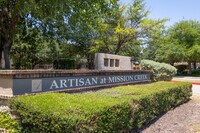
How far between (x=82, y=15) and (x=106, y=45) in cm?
1461

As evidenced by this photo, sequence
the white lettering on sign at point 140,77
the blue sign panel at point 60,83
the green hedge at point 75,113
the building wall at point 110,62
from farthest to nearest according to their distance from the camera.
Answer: the building wall at point 110,62 < the white lettering on sign at point 140,77 < the blue sign panel at point 60,83 < the green hedge at point 75,113

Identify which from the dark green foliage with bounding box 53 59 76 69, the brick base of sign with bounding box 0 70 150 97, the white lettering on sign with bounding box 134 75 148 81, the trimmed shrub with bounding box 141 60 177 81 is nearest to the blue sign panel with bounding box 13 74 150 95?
the brick base of sign with bounding box 0 70 150 97

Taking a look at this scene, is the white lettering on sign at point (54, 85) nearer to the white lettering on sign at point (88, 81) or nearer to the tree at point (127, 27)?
the white lettering on sign at point (88, 81)

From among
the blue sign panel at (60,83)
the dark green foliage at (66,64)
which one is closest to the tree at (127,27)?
the dark green foliage at (66,64)

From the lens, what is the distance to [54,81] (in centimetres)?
668

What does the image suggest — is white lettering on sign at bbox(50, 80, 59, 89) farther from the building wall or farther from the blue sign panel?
the building wall

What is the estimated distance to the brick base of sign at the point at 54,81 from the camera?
563cm

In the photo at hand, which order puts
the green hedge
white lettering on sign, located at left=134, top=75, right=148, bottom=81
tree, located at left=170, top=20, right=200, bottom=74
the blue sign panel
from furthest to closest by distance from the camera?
tree, located at left=170, top=20, right=200, bottom=74 → white lettering on sign, located at left=134, top=75, right=148, bottom=81 → the blue sign panel → the green hedge

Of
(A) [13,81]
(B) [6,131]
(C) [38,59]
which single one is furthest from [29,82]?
(C) [38,59]

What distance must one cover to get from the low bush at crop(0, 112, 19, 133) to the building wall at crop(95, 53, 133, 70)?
29.1 feet

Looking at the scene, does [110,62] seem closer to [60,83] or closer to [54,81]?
[60,83]

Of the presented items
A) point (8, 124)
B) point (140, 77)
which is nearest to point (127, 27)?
point (140, 77)

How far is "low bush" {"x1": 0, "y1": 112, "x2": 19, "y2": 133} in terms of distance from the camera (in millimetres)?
5286

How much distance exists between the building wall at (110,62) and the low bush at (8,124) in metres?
8.87
